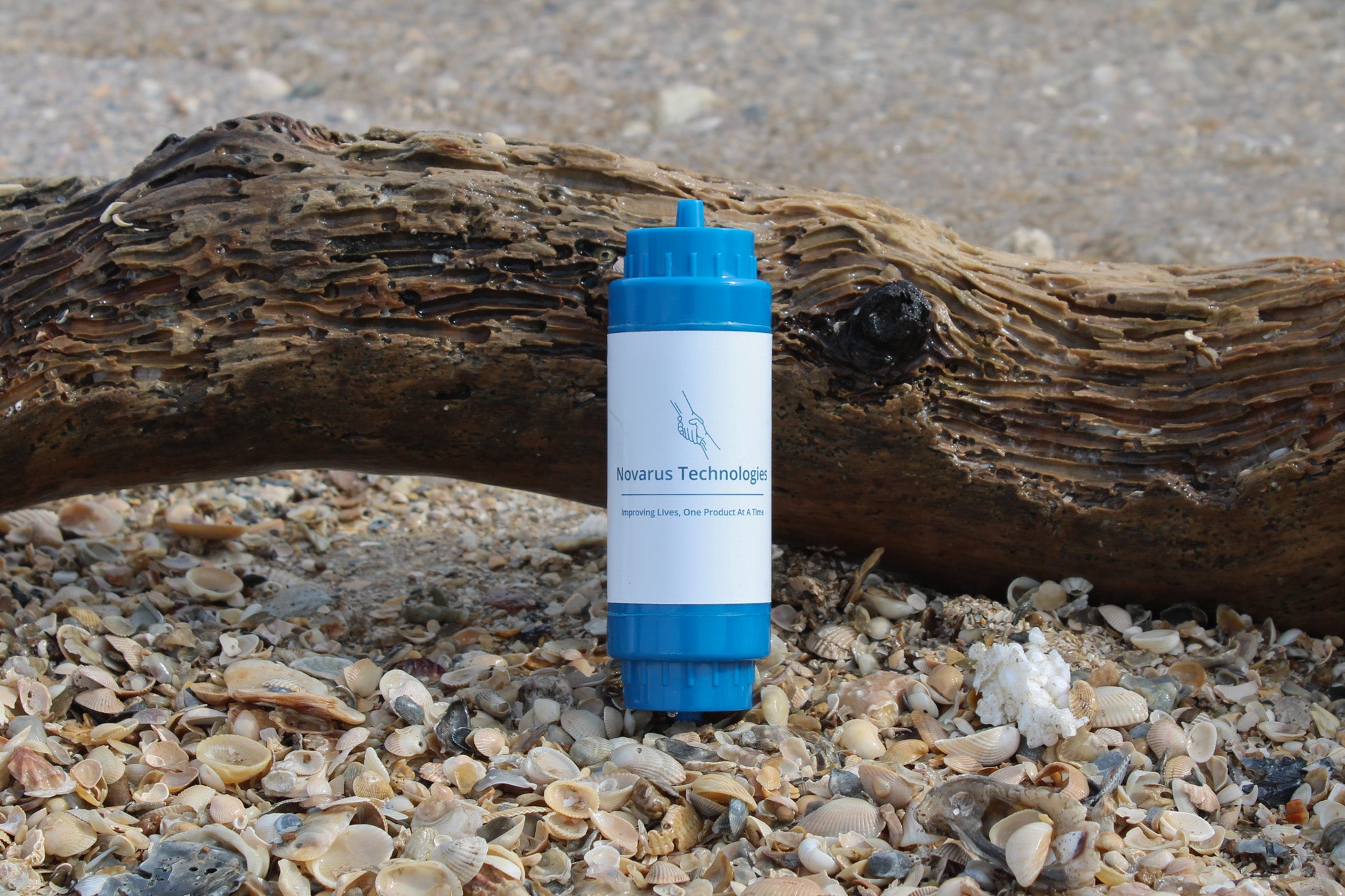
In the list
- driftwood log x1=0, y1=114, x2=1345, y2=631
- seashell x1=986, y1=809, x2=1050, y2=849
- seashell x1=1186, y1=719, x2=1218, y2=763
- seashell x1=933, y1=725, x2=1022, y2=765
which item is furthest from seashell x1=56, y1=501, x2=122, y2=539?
seashell x1=1186, y1=719, x2=1218, y2=763

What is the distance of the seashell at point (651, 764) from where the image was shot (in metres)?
2.53

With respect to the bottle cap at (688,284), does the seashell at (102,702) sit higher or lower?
lower

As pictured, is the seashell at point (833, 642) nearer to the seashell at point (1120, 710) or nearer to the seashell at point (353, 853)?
the seashell at point (1120, 710)

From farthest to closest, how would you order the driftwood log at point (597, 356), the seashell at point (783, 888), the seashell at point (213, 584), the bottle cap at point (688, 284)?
the seashell at point (213, 584) < the driftwood log at point (597, 356) < the bottle cap at point (688, 284) < the seashell at point (783, 888)

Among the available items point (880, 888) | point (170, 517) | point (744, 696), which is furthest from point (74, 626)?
point (880, 888)

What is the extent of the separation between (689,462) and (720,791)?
708mm

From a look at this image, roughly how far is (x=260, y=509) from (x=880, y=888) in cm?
307

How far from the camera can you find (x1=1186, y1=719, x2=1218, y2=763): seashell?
2.81 m

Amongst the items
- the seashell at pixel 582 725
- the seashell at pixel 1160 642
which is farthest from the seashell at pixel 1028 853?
the seashell at pixel 1160 642

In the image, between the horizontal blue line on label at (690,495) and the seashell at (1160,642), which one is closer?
the horizontal blue line on label at (690,495)

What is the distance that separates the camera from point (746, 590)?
107 inches

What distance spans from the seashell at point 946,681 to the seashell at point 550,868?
3.49 ft

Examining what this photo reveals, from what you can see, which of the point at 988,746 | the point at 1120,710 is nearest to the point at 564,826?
the point at 988,746

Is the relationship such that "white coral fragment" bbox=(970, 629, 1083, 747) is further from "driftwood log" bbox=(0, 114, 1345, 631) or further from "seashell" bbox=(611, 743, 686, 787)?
"seashell" bbox=(611, 743, 686, 787)
